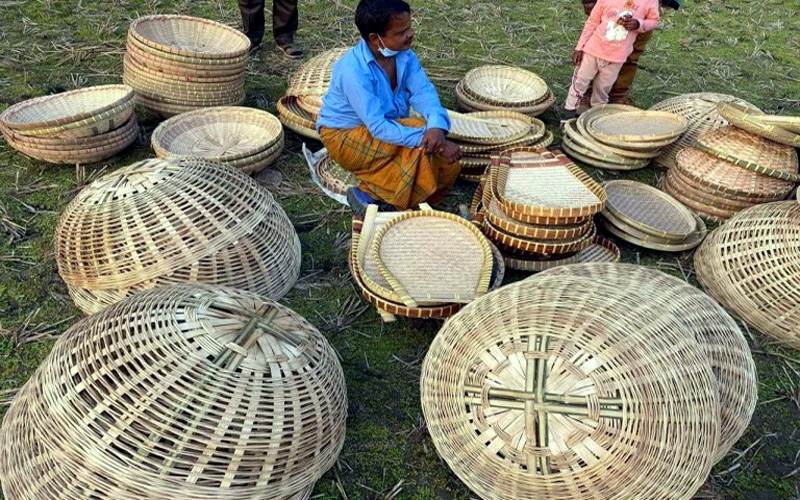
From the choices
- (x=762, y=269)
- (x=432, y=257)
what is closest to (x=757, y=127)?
(x=762, y=269)

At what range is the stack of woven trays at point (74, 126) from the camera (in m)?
3.17

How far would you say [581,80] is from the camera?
4.31 meters

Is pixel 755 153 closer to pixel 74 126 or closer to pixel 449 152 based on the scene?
pixel 449 152

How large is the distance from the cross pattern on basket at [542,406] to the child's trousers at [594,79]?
3011 mm

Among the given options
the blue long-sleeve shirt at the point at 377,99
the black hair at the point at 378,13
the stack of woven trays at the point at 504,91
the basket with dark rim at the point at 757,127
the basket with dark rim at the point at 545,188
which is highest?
the black hair at the point at 378,13

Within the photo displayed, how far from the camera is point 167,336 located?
69.2 inches

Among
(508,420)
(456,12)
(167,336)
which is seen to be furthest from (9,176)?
(456,12)

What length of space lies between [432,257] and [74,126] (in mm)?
2138

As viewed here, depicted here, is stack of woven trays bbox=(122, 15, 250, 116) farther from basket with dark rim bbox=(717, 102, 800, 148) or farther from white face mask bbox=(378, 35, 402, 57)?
basket with dark rim bbox=(717, 102, 800, 148)

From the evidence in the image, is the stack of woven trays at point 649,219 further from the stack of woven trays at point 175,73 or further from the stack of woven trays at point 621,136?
the stack of woven trays at point 175,73

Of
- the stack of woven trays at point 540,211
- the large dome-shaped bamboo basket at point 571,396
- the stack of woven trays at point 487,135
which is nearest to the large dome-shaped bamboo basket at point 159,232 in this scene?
the large dome-shaped bamboo basket at point 571,396

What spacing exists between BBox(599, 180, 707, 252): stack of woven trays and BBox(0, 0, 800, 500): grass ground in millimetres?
101

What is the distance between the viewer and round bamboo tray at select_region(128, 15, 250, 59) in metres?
4.02

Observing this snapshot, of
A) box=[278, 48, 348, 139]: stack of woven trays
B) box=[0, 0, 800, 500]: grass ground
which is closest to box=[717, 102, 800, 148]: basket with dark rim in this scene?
box=[0, 0, 800, 500]: grass ground
